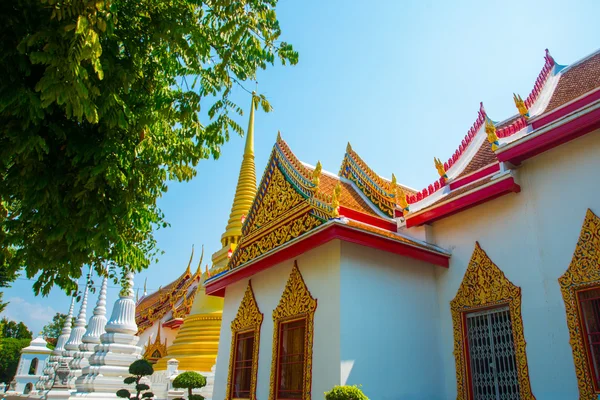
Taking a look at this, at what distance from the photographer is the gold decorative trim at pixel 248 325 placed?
320 inches

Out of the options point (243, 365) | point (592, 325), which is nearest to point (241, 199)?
point (243, 365)

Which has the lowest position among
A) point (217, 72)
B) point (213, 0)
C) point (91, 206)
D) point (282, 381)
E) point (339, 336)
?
point (282, 381)

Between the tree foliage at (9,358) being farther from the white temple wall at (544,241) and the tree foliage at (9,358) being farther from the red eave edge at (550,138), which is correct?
the red eave edge at (550,138)

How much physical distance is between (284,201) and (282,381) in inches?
113

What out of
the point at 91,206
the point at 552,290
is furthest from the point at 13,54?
the point at 552,290

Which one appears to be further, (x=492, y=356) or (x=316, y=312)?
→ (x=316, y=312)

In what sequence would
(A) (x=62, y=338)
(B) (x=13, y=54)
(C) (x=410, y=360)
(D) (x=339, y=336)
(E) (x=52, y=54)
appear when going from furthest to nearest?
(A) (x=62, y=338), (C) (x=410, y=360), (D) (x=339, y=336), (B) (x=13, y=54), (E) (x=52, y=54)

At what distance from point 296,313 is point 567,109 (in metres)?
4.76

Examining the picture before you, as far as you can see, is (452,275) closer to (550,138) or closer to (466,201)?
(466,201)

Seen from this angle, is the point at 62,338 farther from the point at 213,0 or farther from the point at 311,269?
the point at 213,0

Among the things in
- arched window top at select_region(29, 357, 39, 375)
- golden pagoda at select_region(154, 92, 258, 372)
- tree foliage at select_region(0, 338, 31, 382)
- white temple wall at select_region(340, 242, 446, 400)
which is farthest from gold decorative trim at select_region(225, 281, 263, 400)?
tree foliage at select_region(0, 338, 31, 382)

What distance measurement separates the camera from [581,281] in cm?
566

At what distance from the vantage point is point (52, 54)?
380cm

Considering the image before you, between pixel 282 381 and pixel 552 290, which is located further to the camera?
pixel 282 381
